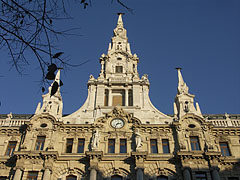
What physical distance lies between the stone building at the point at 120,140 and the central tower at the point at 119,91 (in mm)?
97

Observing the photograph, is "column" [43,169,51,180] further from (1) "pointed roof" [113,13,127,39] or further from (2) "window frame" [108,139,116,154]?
(1) "pointed roof" [113,13,127,39]

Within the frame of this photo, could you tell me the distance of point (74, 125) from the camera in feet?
101

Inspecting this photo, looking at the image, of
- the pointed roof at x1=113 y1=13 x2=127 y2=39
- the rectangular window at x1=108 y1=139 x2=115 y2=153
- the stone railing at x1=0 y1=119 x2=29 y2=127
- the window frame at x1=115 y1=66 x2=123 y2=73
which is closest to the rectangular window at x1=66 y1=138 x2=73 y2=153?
the rectangular window at x1=108 y1=139 x2=115 y2=153

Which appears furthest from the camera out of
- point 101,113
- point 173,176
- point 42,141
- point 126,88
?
point 126,88

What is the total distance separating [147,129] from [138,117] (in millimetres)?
1708

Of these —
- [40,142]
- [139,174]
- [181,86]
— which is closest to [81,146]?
[40,142]

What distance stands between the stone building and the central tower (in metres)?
0.10

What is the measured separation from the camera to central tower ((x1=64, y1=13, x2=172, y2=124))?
107ft

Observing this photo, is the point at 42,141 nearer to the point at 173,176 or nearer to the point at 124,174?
the point at 124,174

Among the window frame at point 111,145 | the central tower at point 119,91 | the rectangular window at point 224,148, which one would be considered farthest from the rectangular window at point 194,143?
the window frame at point 111,145

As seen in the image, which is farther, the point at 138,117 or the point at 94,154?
the point at 138,117

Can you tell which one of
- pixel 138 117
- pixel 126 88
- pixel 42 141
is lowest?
pixel 42 141

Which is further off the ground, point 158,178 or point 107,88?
point 107,88

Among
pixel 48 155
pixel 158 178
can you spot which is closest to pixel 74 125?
pixel 48 155
